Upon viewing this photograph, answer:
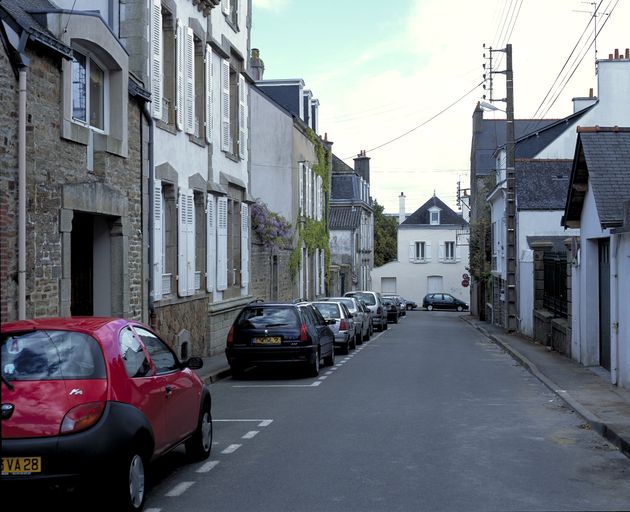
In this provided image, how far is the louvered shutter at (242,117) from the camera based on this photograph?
25766 millimetres

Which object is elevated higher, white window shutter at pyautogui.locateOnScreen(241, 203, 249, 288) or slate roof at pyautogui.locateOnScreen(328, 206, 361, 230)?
slate roof at pyautogui.locateOnScreen(328, 206, 361, 230)

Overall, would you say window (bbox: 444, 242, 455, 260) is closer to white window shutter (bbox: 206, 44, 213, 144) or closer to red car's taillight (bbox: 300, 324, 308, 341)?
white window shutter (bbox: 206, 44, 213, 144)

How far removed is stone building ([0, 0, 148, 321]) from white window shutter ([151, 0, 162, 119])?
31.6 inches

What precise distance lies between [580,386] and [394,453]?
718cm

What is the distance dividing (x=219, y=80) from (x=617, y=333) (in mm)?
12781

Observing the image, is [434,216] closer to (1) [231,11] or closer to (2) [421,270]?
(2) [421,270]

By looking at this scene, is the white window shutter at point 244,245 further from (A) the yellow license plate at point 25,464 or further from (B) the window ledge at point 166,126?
(A) the yellow license plate at point 25,464

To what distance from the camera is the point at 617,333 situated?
15.4 metres

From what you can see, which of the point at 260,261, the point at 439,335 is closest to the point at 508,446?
the point at 260,261

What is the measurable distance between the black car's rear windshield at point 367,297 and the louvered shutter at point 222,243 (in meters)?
14.5

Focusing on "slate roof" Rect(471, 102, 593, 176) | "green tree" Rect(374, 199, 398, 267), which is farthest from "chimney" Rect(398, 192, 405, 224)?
"slate roof" Rect(471, 102, 593, 176)

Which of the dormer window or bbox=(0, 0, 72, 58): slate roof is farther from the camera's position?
the dormer window

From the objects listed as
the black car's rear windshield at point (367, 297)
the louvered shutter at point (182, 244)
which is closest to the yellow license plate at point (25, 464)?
the louvered shutter at point (182, 244)

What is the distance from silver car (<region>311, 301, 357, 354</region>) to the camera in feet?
81.0
